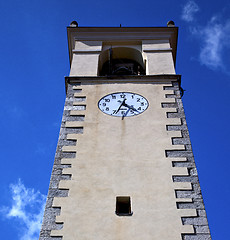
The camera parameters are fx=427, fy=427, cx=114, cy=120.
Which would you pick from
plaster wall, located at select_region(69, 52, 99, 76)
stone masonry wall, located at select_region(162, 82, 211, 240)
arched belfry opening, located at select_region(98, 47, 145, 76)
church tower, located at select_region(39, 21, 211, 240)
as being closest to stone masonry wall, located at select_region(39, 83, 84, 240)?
church tower, located at select_region(39, 21, 211, 240)

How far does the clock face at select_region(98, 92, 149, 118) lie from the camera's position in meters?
10.2

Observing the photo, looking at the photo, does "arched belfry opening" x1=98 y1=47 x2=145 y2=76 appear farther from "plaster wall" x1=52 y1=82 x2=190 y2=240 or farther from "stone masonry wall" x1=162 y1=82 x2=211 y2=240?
"stone masonry wall" x1=162 y1=82 x2=211 y2=240

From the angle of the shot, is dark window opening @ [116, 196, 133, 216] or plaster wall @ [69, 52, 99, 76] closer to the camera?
dark window opening @ [116, 196, 133, 216]

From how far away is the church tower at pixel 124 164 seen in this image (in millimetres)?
7223

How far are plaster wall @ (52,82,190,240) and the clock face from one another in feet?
0.57

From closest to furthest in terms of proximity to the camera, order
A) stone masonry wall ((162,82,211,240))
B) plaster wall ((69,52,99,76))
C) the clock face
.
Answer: stone masonry wall ((162,82,211,240)) < the clock face < plaster wall ((69,52,99,76))

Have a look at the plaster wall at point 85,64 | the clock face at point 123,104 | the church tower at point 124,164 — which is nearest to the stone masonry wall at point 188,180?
the church tower at point 124,164

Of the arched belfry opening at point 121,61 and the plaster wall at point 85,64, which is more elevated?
the arched belfry opening at point 121,61

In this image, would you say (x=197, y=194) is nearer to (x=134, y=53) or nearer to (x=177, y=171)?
(x=177, y=171)

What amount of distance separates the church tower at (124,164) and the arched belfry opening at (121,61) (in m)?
0.66

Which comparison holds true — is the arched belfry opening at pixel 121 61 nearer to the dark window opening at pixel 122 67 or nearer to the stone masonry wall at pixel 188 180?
the dark window opening at pixel 122 67

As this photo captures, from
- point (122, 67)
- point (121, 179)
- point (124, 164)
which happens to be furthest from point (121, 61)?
point (121, 179)

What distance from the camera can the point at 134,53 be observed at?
13852 millimetres

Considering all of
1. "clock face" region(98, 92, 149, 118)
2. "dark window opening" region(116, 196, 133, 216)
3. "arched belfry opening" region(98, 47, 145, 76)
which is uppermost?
"arched belfry opening" region(98, 47, 145, 76)
